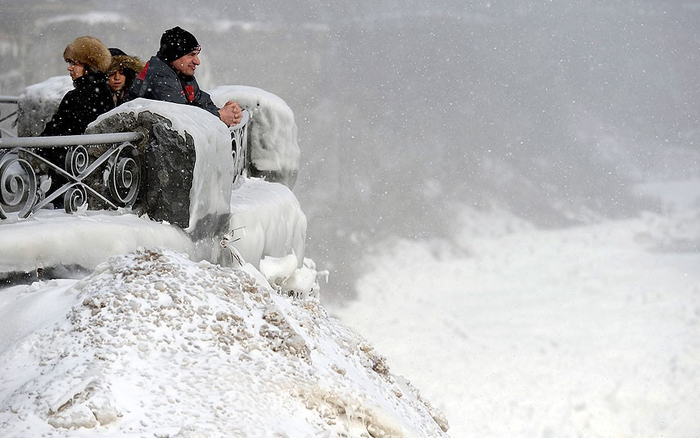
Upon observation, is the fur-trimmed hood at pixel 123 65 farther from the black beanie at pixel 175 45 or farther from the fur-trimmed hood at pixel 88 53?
the black beanie at pixel 175 45

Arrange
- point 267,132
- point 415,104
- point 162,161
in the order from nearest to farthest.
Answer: point 162,161
point 267,132
point 415,104

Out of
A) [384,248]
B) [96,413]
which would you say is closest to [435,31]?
[384,248]

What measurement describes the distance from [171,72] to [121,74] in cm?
55

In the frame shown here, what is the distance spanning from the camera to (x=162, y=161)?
13.3 feet

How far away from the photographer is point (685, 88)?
34.0 m

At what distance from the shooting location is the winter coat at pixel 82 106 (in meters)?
4.85

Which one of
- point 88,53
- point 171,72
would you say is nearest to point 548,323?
point 171,72

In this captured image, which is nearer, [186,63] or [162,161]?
[162,161]

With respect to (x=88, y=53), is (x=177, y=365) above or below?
below

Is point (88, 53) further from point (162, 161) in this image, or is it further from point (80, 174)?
point (80, 174)

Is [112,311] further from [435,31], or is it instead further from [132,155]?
[435,31]

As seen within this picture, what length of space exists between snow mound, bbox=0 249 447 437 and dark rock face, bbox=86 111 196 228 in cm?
122

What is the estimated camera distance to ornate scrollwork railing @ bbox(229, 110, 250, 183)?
566cm

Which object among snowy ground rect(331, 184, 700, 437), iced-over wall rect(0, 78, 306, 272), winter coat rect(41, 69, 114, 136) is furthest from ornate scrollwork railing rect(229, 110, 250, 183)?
snowy ground rect(331, 184, 700, 437)
